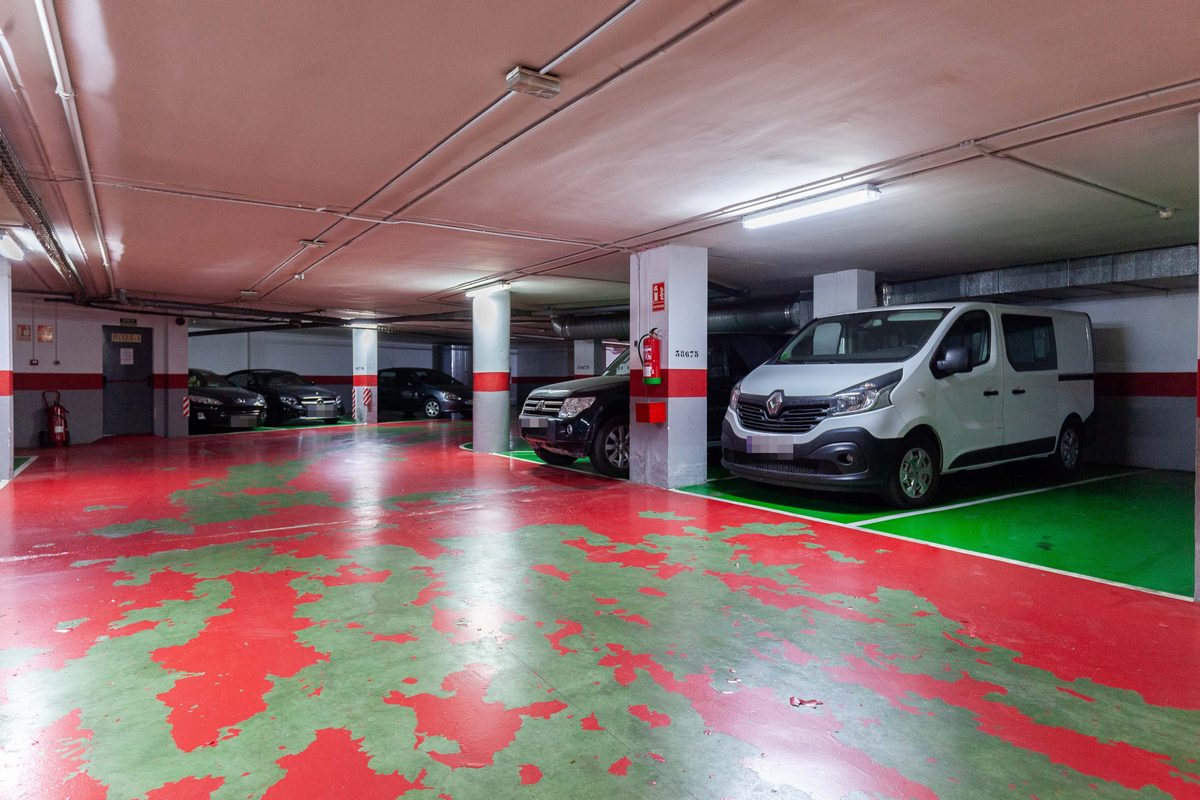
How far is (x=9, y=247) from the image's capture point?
6.66 metres

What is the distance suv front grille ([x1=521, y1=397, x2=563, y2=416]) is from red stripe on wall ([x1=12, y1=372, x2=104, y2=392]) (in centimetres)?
920

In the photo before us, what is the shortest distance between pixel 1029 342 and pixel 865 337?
1712 millimetres

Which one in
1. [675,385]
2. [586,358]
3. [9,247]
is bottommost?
[675,385]

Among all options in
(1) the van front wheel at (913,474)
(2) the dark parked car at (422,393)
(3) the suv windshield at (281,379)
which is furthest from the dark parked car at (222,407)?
(1) the van front wheel at (913,474)

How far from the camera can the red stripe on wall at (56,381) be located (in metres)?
11.2

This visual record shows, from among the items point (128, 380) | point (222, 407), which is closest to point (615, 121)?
point (222, 407)

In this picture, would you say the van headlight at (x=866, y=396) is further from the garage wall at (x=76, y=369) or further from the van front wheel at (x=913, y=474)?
the garage wall at (x=76, y=369)

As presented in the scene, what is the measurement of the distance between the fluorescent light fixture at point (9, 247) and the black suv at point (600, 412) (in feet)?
17.7

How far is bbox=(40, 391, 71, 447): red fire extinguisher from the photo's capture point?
1098 centimetres

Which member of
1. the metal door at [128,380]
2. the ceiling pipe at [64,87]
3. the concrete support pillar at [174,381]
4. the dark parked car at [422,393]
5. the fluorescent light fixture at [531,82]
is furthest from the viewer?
the dark parked car at [422,393]

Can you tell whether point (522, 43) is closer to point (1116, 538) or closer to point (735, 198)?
A: point (735, 198)

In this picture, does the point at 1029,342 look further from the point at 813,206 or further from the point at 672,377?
the point at 672,377

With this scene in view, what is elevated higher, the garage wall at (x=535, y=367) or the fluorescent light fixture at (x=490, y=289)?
the fluorescent light fixture at (x=490, y=289)

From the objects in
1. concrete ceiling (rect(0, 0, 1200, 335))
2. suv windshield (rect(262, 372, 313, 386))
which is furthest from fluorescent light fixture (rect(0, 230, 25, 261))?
suv windshield (rect(262, 372, 313, 386))
